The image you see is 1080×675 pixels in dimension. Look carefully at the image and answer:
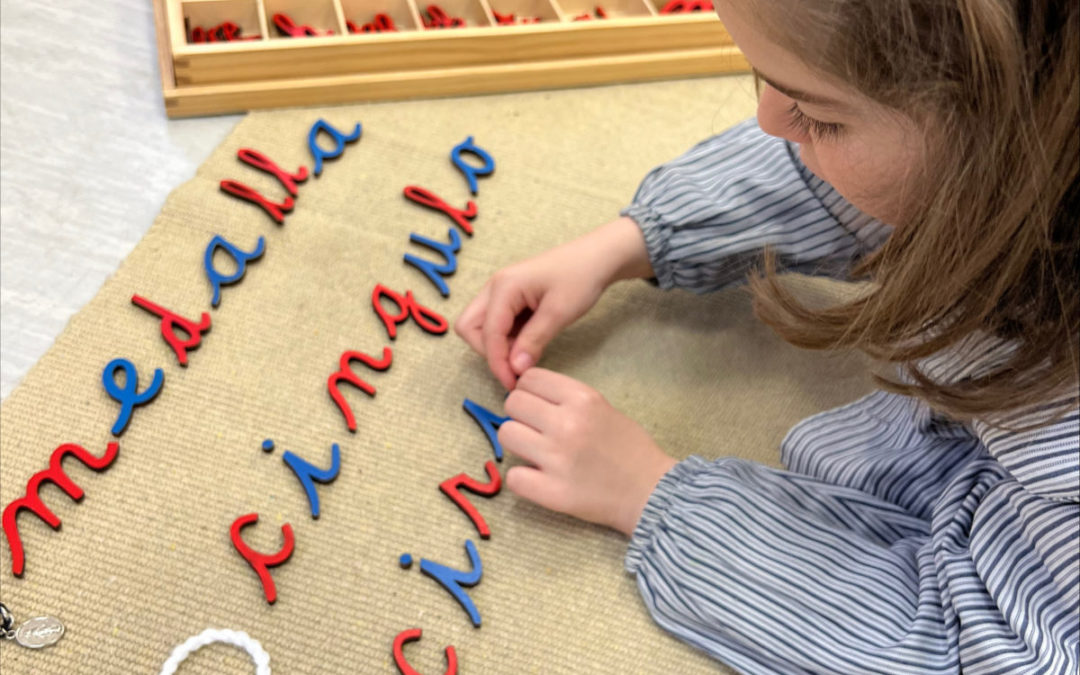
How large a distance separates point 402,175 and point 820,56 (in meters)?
0.49

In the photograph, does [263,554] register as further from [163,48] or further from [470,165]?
[163,48]

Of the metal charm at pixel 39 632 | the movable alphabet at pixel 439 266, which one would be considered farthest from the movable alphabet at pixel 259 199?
the metal charm at pixel 39 632

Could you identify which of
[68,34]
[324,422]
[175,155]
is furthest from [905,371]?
[68,34]

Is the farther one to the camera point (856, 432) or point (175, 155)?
point (175, 155)

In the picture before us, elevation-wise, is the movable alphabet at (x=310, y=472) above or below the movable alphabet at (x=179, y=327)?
below

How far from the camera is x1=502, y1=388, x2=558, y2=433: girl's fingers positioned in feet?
2.22

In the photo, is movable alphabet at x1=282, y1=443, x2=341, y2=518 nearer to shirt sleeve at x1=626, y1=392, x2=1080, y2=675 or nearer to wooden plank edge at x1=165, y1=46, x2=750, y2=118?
shirt sleeve at x1=626, y1=392, x2=1080, y2=675

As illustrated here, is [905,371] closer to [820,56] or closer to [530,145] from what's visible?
[820,56]

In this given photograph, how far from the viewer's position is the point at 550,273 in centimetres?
73

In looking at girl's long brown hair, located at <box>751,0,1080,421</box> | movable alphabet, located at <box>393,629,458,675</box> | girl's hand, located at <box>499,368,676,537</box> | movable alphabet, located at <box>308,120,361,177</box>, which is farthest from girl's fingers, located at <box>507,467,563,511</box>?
movable alphabet, located at <box>308,120,361,177</box>

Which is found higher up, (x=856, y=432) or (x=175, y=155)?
(x=175, y=155)

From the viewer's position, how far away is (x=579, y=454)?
0.66 metres

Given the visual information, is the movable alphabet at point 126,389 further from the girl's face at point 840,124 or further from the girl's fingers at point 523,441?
the girl's face at point 840,124

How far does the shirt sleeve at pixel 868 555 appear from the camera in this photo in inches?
21.5
